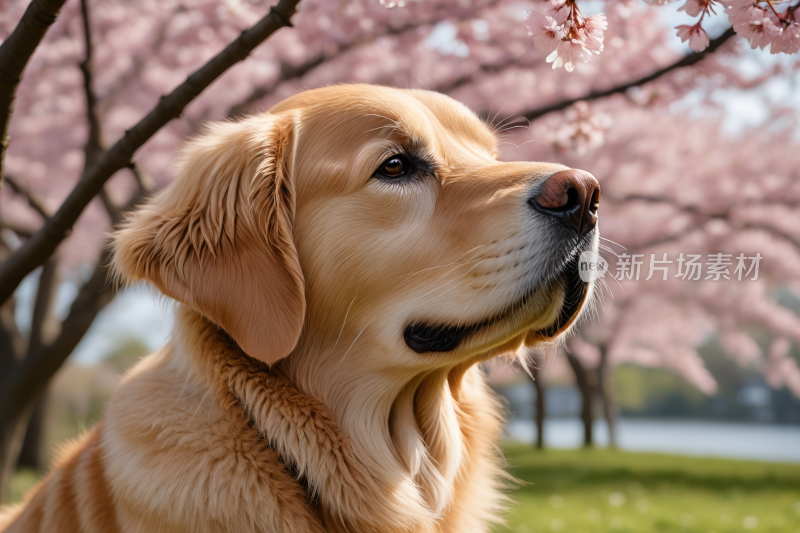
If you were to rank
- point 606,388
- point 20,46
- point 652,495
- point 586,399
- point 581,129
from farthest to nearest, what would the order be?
point 606,388
point 586,399
point 652,495
point 581,129
point 20,46

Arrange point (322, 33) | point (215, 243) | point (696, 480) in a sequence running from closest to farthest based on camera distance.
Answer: point (215, 243)
point (322, 33)
point (696, 480)

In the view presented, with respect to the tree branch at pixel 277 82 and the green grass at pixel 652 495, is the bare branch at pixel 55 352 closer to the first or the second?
the tree branch at pixel 277 82

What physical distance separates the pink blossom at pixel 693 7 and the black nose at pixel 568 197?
68 centimetres

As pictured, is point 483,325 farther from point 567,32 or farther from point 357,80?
point 357,80

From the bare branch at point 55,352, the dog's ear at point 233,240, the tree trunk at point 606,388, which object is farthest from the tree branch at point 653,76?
the tree trunk at point 606,388

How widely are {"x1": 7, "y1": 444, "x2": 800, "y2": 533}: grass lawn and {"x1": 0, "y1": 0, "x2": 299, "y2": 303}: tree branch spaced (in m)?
3.21

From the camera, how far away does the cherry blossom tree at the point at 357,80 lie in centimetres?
338

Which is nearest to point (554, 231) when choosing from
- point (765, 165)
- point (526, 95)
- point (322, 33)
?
point (322, 33)

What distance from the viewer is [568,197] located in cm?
217

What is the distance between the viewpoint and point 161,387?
2475 millimetres

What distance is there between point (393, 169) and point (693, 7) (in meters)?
1.20

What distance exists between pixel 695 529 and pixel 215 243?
6211 mm

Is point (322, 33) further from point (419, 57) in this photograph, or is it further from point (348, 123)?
point (348, 123)

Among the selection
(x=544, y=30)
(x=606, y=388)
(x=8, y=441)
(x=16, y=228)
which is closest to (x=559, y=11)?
(x=544, y=30)
